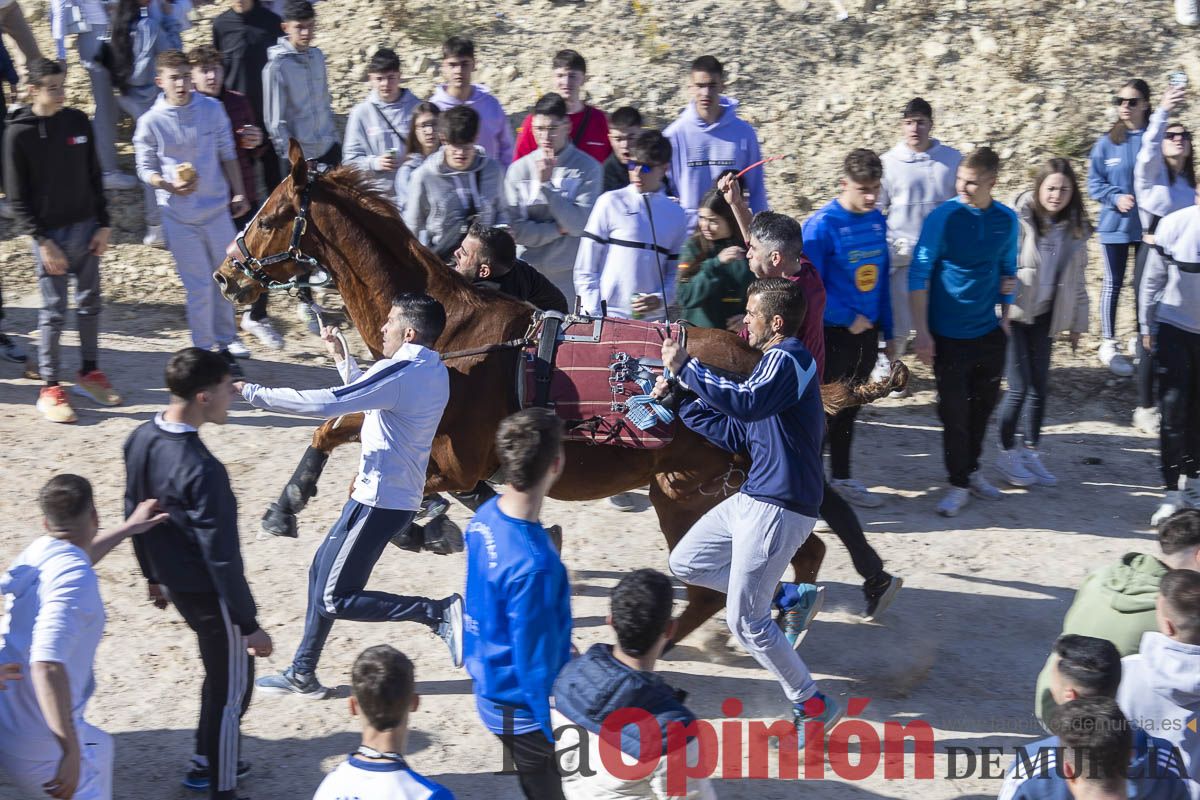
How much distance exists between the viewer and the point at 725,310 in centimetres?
748

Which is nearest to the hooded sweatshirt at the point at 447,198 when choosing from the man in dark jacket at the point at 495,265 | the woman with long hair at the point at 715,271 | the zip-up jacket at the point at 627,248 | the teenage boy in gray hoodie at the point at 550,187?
the teenage boy in gray hoodie at the point at 550,187

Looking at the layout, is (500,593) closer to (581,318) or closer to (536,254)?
(581,318)

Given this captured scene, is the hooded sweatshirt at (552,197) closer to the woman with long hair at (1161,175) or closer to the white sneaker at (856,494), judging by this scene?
the white sneaker at (856,494)

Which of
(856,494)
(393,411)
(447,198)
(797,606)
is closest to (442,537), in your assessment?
(393,411)

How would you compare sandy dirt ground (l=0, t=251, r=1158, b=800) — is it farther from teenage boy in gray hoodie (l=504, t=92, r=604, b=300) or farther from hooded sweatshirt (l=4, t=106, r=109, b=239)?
teenage boy in gray hoodie (l=504, t=92, r=604, b=300)

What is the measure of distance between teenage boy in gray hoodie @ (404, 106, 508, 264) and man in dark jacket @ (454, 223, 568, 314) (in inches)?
32.5

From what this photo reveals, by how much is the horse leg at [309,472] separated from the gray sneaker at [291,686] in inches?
33.0

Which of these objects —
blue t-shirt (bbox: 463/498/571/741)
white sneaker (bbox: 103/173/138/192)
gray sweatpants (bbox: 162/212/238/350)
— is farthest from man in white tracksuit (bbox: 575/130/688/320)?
white sneaker (bbox: 103/173/138/192)

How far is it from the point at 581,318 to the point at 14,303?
5.94 meters

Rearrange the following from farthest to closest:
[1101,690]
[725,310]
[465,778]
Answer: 1. [725,310]
2. [465,778]
3. [1101,690]

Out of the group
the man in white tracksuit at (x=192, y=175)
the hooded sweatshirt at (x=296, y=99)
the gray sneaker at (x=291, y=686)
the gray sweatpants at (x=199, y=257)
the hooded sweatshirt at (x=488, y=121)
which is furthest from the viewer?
the hooded sweatshirt at (x=296, y=99)

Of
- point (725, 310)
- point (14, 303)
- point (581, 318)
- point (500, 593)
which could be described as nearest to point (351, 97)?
point (14, 303)

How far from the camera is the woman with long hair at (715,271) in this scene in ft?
24.3

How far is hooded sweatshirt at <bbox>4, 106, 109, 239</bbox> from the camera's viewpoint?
321 inches
